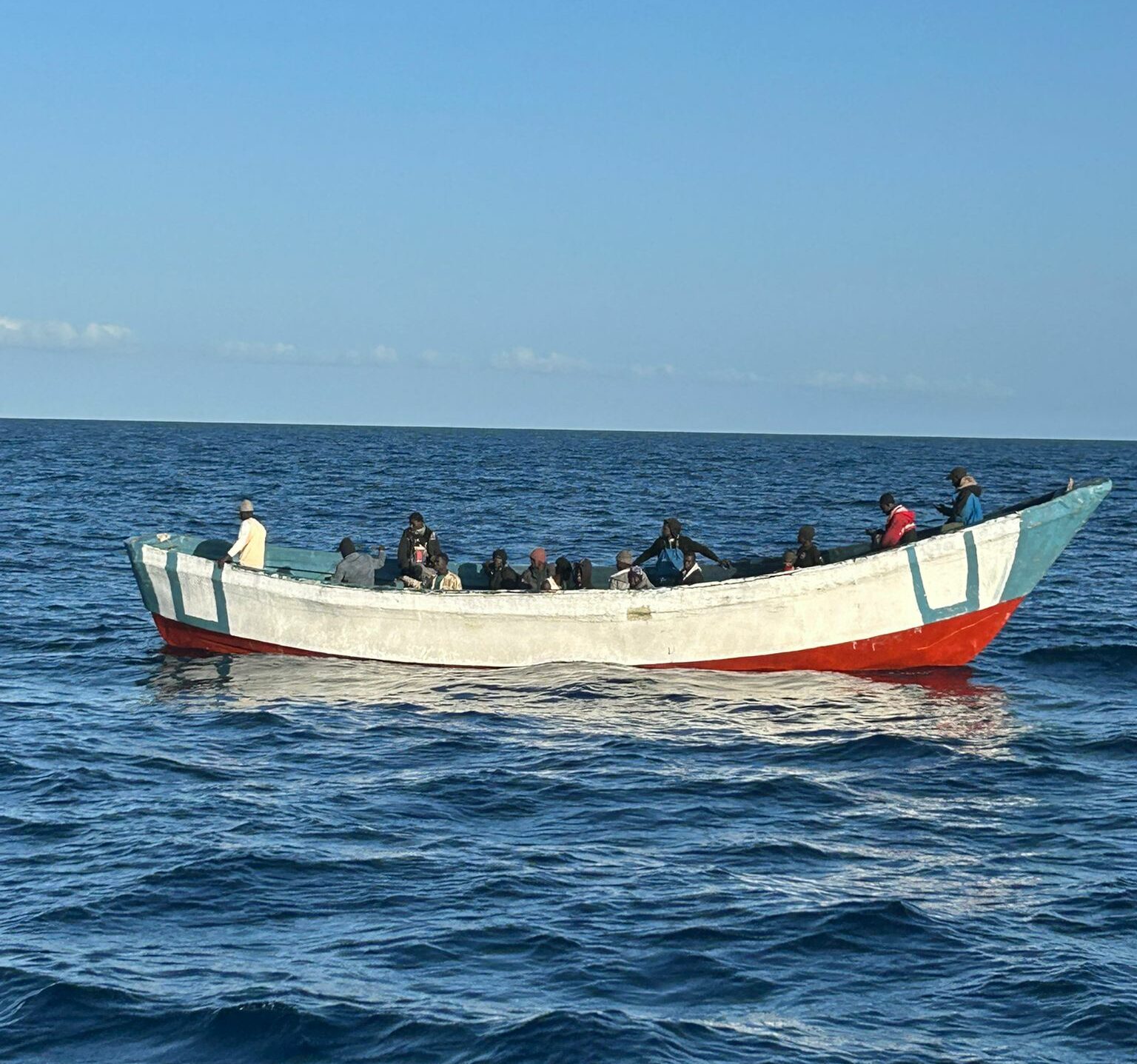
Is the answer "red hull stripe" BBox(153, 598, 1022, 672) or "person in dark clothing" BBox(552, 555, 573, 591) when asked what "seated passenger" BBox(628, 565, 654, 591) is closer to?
"red hull stripe" BBox(153, 598, 1022, 672)

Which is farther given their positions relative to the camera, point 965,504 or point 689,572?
point 689,572

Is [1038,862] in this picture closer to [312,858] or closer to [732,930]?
[732,930]

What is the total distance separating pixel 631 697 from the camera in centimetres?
1883

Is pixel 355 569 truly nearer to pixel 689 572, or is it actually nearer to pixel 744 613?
pixel 689 572

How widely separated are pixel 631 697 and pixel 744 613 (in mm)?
2094

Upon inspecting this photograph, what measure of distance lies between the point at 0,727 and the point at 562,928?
9484mm

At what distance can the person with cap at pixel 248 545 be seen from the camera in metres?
21.4

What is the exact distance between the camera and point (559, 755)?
16078 millimetres

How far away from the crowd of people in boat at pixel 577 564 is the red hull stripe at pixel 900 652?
1.23 metres

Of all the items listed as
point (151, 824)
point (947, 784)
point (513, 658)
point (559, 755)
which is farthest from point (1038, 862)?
point (513, 658)

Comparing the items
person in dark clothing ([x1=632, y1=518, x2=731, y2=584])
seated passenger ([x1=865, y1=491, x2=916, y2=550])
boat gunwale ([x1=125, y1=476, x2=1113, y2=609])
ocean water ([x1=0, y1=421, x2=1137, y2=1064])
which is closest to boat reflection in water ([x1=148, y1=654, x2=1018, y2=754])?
ocean water ([x1=0, y1=421, x2=1137, y2=1064])

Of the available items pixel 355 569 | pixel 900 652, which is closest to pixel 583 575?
pixel 355 569

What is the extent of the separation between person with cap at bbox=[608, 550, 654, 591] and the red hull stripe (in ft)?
3.89

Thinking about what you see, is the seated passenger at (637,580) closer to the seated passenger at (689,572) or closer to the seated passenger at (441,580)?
the seated passenger at (689,572)
